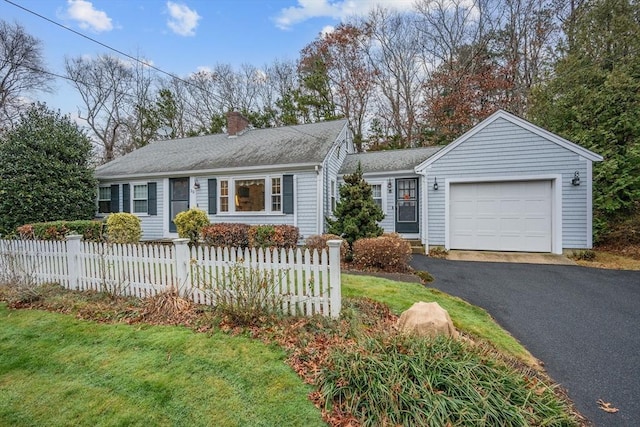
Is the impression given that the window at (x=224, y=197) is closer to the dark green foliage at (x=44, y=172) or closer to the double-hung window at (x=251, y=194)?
the double-hung window at (x=251, y=194)

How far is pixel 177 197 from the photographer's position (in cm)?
1223

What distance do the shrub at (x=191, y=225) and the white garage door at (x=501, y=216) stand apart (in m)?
8.39

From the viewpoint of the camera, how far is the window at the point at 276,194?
435 inches

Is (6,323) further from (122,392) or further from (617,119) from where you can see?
(617,119)

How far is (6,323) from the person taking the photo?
423cm

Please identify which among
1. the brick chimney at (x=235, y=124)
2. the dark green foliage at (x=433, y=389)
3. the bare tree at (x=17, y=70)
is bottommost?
the dark green foliage at (x=433, y=389)

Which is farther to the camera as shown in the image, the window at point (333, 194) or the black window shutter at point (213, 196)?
the window at point (333, 194)

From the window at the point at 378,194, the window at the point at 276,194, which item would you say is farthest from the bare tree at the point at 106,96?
the window at the point at 378,194

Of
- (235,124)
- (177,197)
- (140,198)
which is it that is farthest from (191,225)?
(235,124)

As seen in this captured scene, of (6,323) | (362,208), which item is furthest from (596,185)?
(6,323)

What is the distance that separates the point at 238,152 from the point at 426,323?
1094 centimetres

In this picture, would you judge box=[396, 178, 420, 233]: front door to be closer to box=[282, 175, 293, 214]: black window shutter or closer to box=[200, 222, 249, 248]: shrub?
box=[282, 175, 293, 214]: black window shutter

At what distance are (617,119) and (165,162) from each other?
1632 centimetres

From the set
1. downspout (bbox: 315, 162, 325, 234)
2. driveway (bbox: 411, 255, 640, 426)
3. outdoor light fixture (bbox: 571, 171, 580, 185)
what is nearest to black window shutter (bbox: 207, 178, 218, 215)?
downspout (bbox: 315, 162, 325, 234)
